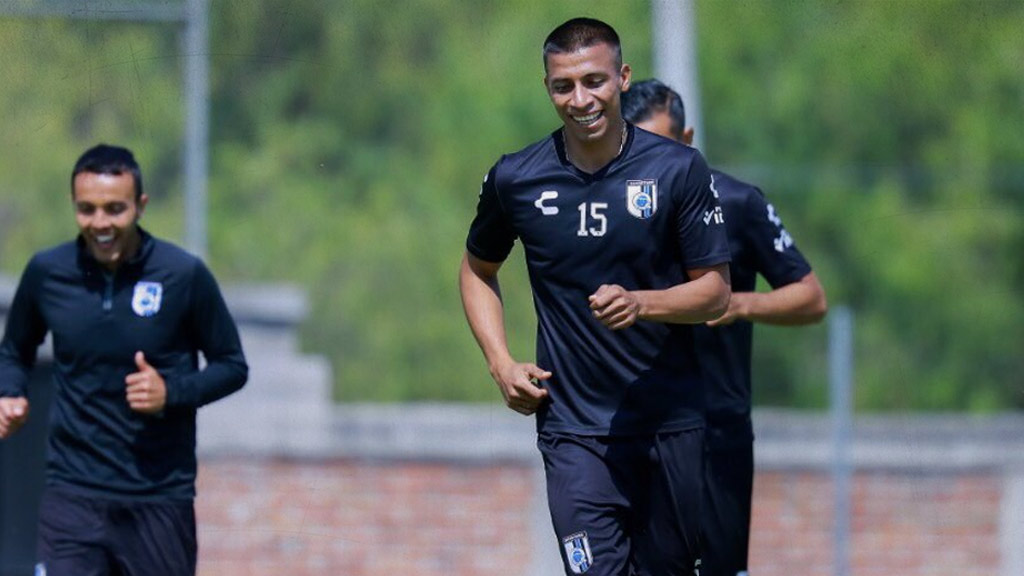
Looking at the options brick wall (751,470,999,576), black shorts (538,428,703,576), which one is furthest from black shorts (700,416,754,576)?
brick wall (751,470,999,576)

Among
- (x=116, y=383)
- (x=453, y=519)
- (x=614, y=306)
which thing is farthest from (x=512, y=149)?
(x=614, y=306)

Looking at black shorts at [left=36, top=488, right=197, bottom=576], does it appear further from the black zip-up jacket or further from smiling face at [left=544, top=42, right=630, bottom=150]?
smiling face at [left=544, top=42, right=630, bottom=150]

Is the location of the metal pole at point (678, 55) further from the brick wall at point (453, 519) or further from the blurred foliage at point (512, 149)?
the brick wall at point (453, 519)

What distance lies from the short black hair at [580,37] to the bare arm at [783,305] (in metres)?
1.30

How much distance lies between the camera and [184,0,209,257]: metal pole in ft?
34.2

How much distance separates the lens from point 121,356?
22.1 feet

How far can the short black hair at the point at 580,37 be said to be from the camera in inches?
223

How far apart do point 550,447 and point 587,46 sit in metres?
1.28

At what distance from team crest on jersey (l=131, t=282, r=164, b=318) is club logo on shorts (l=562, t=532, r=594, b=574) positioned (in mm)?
1956

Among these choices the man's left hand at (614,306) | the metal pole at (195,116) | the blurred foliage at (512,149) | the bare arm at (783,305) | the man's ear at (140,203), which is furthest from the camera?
the blurred foliage at (512,149)

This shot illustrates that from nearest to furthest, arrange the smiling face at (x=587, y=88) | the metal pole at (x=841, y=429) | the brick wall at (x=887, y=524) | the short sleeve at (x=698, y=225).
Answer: the smiling face at (x=587, y=88) → the short sleeve at (x=698, y=225) → the metal pole at (x=841, y=429) → the brick wall at (x=887, y=524)

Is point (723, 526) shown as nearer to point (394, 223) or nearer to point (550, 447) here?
point (550, 447)

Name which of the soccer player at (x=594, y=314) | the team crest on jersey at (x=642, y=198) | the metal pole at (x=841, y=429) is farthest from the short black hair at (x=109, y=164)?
the metal pole at (x=841, y=429)

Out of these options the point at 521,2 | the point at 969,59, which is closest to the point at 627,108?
the point at 521,2
